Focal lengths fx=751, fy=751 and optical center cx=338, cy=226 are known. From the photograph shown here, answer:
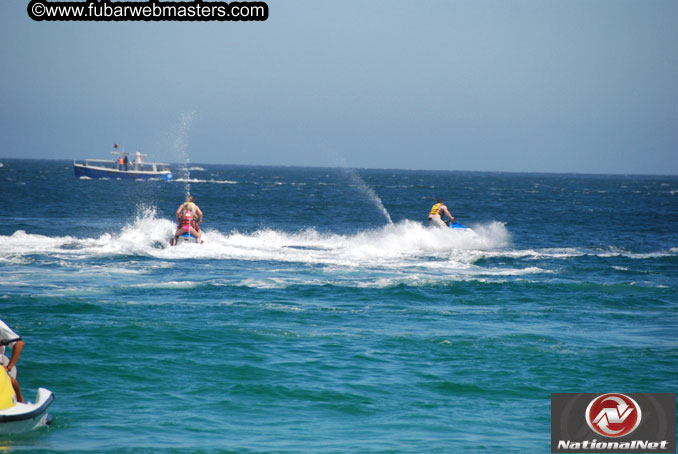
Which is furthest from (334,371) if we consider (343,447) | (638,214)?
(638,214)

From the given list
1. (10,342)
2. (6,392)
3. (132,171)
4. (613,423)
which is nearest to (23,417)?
(6,392)

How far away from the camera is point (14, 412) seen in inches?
360

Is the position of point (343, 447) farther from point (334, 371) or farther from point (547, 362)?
point (547, 362)

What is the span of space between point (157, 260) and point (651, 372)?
1746cm

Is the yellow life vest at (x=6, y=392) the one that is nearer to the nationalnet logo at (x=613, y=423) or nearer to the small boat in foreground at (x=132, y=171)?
the nationalnet logo at (x=613, y=423)

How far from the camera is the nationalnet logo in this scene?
988 centimetres

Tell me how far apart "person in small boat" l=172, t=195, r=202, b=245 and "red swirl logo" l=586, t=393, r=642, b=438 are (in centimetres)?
2015

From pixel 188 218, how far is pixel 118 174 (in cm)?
7987

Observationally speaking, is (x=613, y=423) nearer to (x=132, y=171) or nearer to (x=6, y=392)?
(x=6, y=392)

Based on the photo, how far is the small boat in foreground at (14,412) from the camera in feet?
29.7

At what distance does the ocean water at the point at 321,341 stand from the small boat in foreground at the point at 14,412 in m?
0.17

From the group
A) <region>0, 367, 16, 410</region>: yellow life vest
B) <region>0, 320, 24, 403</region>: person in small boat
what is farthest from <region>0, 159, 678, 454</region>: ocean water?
<region>0, 320, 24, 403</region>: person in small boat

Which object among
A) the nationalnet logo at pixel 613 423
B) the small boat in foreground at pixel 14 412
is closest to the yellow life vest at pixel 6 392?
the small boat in foreground at pixel 14 412

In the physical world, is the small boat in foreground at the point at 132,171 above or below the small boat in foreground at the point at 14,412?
above
